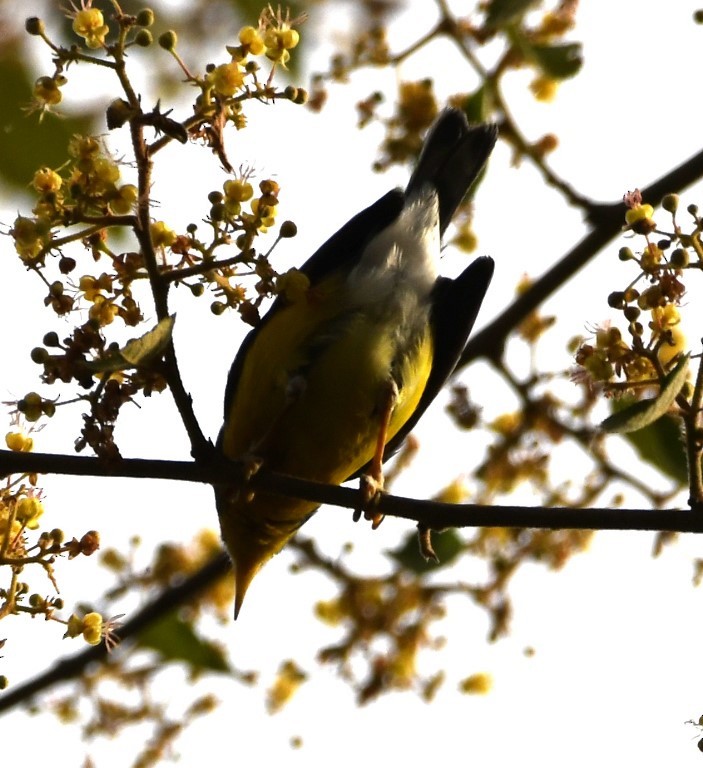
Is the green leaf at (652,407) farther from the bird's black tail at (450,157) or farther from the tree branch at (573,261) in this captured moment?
the bird's black tail at (450,157)

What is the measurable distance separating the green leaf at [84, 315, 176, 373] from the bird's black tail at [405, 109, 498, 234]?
275cm

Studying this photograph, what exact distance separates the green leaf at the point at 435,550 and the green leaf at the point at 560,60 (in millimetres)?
2091

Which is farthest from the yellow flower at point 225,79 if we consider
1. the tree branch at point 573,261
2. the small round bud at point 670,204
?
the tree branch at point 573,261

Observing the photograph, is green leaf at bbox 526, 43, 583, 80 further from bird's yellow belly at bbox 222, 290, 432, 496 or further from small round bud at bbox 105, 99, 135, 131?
small round bud at bbox 105, 99, 135, 131

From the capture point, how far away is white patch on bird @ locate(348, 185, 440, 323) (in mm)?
4500

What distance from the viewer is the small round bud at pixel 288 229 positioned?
113 inches

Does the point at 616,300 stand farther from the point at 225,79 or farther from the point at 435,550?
the point at 435,550

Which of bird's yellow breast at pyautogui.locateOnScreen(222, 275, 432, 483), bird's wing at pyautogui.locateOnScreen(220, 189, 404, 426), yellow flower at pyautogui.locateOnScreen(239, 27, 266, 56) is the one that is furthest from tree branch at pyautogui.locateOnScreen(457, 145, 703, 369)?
yellow flower at pyautogui.locateOnScreen(239, 27, 266, 56)

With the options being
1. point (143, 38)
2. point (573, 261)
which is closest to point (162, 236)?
point (143, 38)

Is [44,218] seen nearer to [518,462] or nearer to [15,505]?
[15,505]

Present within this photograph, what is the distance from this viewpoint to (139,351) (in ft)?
8.58

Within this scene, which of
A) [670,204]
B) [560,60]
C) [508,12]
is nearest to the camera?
[670,204]

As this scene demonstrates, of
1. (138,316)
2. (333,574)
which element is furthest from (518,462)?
(138,316)

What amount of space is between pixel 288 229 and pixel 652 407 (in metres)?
0.93
